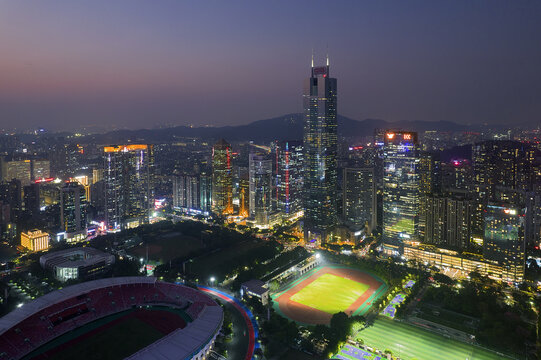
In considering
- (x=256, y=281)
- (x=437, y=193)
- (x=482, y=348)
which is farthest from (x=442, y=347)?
(x=437, y=193)

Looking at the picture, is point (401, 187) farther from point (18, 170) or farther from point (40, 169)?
point (18, 170)

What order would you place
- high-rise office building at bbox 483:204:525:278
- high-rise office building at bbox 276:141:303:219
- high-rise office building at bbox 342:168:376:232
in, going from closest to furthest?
high-rise office building at bbox 483:204:525:278, high-rise office building at bbox 342:168:376:232, high-rise office building at bbox 276:141:303:219

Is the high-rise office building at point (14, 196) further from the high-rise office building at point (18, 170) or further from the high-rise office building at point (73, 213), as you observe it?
the high-rise office building at point (73, 213)

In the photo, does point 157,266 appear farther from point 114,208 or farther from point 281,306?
point 114,208

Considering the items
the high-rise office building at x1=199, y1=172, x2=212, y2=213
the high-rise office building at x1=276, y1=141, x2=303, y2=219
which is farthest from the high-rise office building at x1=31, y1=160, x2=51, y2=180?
the high-rise office building at x1=276, y1=141, x2=303, y2=219

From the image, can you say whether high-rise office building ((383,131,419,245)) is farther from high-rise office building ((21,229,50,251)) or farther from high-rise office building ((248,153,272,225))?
high-rise office building ((21,229,50,251))
